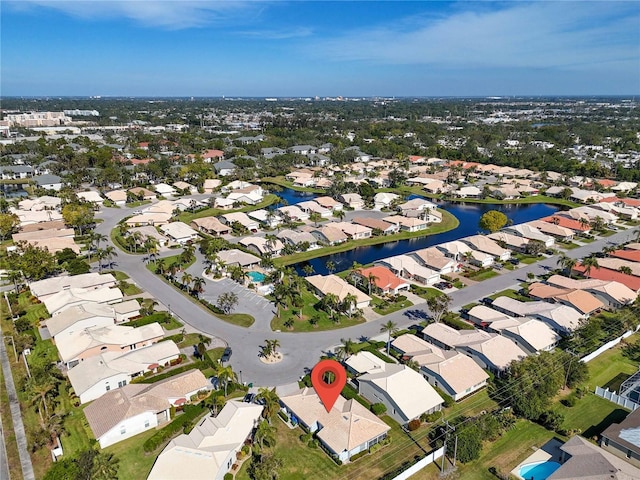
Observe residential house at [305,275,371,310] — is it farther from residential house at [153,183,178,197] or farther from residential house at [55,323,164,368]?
residential house at [153,183,178,197]

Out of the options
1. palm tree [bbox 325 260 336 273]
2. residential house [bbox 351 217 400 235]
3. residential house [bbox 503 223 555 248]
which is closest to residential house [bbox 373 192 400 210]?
residential house [bbox 351 217 400 235]

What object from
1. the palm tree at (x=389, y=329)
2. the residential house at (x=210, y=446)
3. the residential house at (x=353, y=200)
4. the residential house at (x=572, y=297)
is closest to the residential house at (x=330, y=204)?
the residential house at (x=353, y=200)

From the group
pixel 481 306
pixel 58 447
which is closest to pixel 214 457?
pixel 58 447

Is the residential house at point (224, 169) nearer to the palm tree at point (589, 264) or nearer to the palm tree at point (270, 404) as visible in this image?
the palm tree at point (589, 264)

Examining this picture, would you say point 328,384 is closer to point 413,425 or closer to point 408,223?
point 413,425

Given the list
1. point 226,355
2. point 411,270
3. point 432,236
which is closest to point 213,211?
point 432,236

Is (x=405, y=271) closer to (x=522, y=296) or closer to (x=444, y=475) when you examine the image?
(x=522, y=296)
